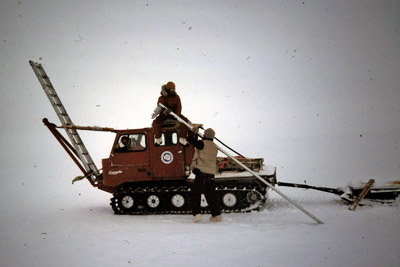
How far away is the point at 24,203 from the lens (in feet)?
36.1

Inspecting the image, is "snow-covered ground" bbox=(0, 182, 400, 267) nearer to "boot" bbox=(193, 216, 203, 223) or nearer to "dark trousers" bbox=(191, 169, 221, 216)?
"boot" bbox=(193, 216, 203, 223)

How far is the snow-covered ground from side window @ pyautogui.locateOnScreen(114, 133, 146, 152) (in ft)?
6.17

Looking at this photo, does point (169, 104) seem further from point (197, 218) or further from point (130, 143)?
point (197, 218)

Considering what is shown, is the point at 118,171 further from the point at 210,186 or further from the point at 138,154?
the point at 210,186

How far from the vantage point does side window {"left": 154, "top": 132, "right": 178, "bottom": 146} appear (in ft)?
31.4

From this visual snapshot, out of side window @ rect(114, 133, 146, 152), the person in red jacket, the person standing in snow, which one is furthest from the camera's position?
side window @ rect(114, 133, 146, 152)

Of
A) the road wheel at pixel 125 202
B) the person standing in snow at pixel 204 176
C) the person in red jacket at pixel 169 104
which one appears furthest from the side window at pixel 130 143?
the person standing in snow at pixel 204 176

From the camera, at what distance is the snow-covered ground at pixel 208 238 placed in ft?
17.5

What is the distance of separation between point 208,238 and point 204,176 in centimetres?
194

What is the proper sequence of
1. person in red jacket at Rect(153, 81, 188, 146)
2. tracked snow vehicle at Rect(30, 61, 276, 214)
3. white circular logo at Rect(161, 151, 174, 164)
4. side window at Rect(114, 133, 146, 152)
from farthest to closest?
side window at Rect(114, 133, 146, 152)
white circular logo at Rect(161, 151, 174, 164)
tracked snow vehicle at Rect(30, 61, 276, 214)
person in red jacket at Rect(153, 81, 188, 146)

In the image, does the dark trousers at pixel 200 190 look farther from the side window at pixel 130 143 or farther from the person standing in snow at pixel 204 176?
the side window at pixel 130 143

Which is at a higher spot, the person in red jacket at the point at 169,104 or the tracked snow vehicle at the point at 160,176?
the person in red jacket at the point at 169,104

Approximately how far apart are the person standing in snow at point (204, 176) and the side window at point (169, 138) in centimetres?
144

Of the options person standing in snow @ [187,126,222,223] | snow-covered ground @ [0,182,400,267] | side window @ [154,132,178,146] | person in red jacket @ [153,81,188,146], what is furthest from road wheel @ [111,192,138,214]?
person standing in snow @ [187,126,222,223]
